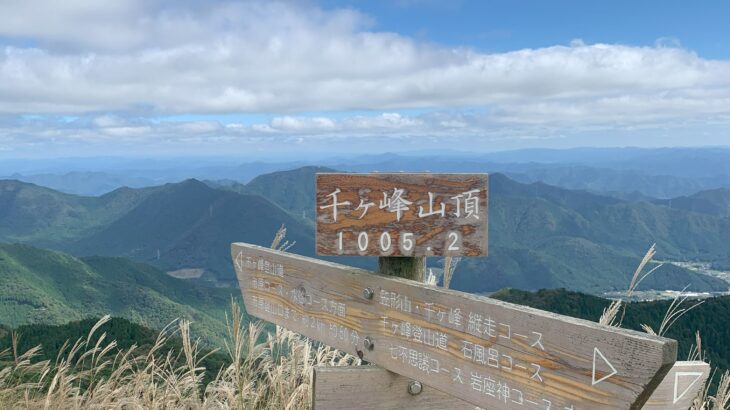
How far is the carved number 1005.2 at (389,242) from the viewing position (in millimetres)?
2678

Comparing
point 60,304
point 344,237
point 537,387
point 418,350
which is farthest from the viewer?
point 60,304

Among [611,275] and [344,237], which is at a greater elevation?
[344,237]

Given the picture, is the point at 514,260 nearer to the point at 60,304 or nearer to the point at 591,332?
the point at 60,304

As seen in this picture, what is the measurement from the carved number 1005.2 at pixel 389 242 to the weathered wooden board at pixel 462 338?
0.12 m

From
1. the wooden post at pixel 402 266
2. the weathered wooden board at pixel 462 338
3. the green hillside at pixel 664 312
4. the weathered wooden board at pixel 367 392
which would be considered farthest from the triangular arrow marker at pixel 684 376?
the green hillside at pixel 664 312

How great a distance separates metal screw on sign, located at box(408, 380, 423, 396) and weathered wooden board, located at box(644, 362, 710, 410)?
2.98 ft

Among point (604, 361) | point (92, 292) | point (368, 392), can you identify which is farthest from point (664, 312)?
point (92, 292)

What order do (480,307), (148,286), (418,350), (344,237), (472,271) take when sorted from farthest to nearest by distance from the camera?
1. (472,271)
2. (148,286)
3. (344,237)
4. (418,350)
5. (480,307)

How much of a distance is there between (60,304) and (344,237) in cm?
11953

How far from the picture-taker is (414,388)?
9.07ft

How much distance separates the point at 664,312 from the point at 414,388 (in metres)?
41.1

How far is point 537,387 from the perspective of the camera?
206 centimetres

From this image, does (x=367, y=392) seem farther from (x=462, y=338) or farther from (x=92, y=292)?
(x=92, y=292)

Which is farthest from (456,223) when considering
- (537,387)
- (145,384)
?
(145,384)
